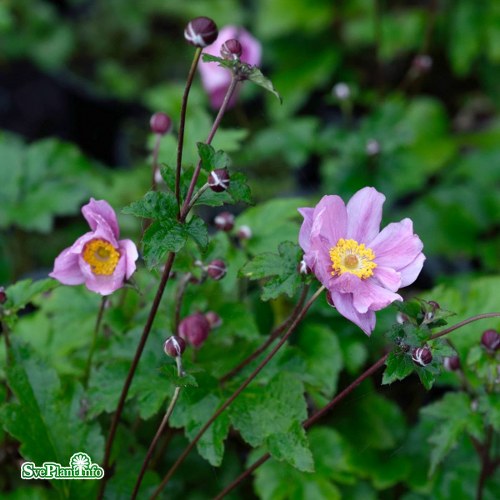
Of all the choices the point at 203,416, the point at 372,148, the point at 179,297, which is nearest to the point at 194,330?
the point at 179,297

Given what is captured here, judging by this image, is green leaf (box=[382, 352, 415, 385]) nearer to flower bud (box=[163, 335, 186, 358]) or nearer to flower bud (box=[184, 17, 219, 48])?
flower bud (box=[163, 335, 186, 358])

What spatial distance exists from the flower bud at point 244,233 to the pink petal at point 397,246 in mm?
437

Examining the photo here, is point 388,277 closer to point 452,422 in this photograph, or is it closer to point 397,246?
point 397,246

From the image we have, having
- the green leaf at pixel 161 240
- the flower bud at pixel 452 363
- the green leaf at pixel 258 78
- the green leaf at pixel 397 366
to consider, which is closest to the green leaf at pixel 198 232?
the green leaf at pixel 161 240

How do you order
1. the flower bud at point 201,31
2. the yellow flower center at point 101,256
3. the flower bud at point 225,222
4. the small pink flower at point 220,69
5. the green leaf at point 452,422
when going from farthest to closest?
1. the small pink flower at point 220,69
2. the flower bud at point 225,222
3. the green leaf at point 452,422
4. the yellow flower center at point 101,256
5. the flower bud at point 201,31

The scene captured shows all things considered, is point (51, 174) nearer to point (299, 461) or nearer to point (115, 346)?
point (115, 346)

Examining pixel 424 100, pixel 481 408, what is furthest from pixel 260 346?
pixel 424 100

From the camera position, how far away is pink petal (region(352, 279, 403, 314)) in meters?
1.16

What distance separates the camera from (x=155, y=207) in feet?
3.70

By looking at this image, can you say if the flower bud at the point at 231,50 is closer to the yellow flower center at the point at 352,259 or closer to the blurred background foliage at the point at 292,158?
the yellow flower center at the point at 352,259

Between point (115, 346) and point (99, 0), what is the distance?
2.61 m

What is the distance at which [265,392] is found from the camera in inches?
54.3

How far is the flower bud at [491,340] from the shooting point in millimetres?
1306

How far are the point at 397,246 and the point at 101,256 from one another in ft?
1.70
